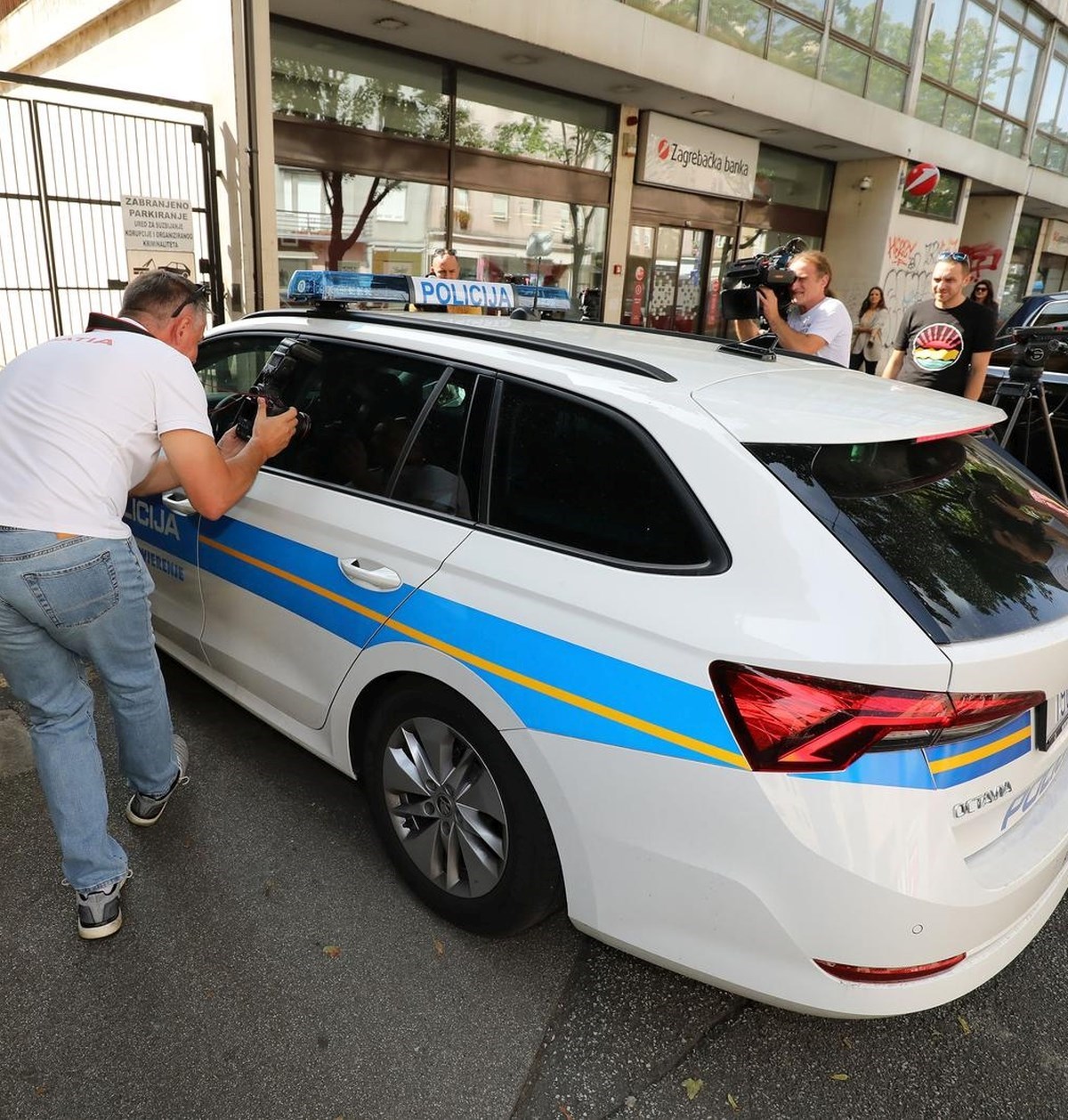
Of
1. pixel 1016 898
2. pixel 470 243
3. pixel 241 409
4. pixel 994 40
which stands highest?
pixel 994 40

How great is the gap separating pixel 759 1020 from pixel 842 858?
2.66ft

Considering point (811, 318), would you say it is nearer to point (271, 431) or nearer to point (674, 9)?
point (271, 431)

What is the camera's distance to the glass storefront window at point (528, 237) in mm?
10000

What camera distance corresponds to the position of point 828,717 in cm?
157

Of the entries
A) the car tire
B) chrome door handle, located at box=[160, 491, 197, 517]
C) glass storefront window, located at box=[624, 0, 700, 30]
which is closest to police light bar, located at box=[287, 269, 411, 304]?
chrome door handle, located at box=[160, 491, 197, 517]

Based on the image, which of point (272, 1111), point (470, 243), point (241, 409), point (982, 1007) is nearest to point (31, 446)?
point (241, 409)

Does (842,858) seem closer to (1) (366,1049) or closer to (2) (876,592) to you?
(2) (876,592)

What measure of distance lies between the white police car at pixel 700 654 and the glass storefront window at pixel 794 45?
10919 millimetres

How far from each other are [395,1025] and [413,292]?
2.38m

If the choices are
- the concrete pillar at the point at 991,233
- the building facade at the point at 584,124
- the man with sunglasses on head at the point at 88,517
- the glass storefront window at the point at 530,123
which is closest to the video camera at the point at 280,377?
the man with sunglasses on head at the point at 88,517

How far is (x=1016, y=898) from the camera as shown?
176 centimetres

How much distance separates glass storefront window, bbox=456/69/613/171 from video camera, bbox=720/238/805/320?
6.51m

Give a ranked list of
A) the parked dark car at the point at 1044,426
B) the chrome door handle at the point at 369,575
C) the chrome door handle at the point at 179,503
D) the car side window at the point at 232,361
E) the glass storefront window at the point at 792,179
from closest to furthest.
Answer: the chrome door handle at the point at 369,575
the chrome door handle at the point at 179,503
the car side window at the point at 232,361
the parked dark car at the point at 1044,426
the glass storefront window at the point at 792,179

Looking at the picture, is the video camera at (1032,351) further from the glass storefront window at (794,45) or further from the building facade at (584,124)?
the glass storefront window at (794,45)
